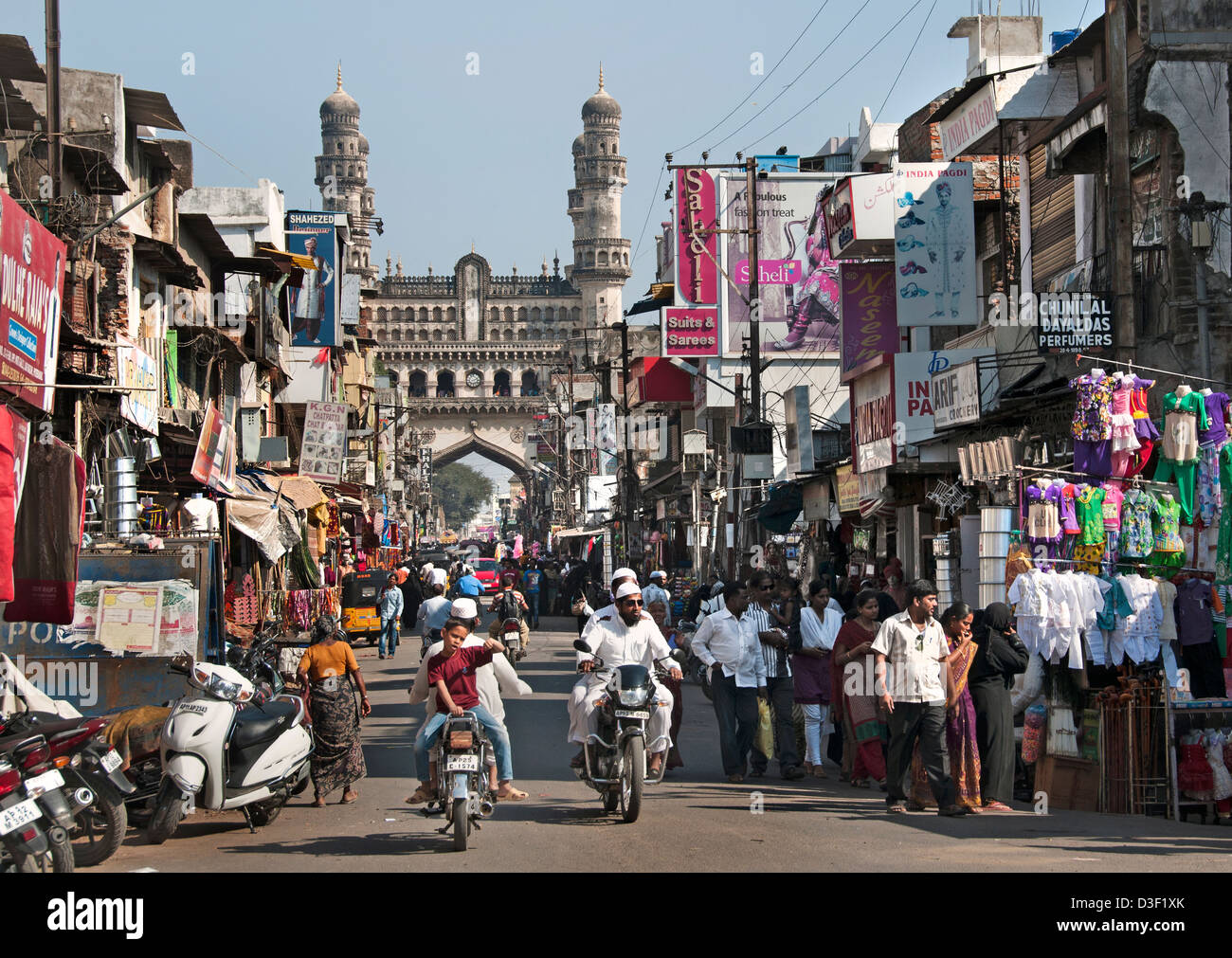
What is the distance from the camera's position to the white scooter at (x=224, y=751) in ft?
26.4

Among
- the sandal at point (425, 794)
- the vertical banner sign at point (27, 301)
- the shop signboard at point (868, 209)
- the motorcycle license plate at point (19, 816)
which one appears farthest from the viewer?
the shop signboard at point (868, 209)

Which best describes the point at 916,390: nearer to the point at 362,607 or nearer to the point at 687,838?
the point at 687,838

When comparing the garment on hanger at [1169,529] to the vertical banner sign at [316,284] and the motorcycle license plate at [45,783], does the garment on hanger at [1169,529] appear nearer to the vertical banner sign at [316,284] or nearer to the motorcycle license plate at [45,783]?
the motorcycle license plate at [45,783]

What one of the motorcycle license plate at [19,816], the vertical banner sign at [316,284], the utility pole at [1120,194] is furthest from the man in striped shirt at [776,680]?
the vertical banner sign at [316,284]

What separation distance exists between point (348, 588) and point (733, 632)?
53.4 ft

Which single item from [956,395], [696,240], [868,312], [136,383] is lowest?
[956,395]

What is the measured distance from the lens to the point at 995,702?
29.4 ft

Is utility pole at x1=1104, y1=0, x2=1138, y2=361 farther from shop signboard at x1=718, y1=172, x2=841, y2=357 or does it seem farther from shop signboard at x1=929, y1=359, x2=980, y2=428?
shop signboard at x1=718, y1=172, x2=841, y2=357

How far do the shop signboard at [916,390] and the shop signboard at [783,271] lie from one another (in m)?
13.6

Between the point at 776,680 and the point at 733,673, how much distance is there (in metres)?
0.54

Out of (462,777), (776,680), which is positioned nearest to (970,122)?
(776,680)

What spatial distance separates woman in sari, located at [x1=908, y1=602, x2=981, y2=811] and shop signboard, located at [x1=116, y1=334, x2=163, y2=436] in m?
8.83

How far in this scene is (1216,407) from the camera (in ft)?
32.7
